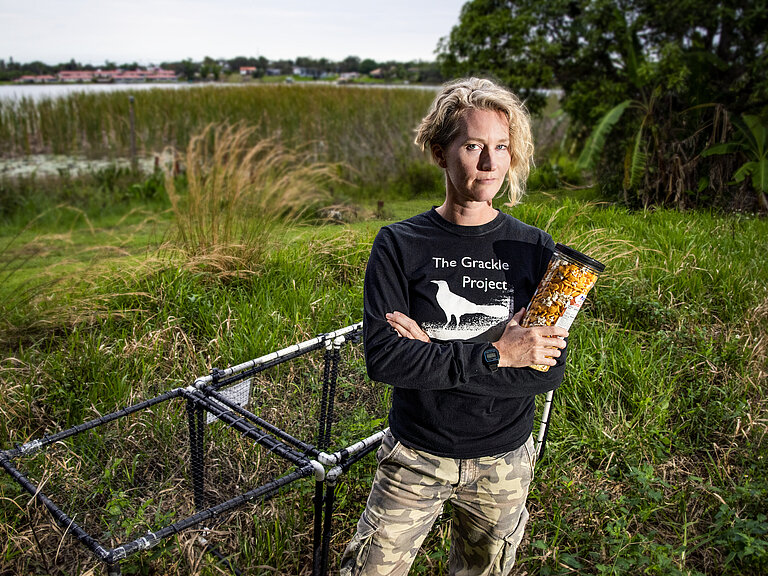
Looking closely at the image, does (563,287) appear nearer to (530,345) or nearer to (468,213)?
(530,345)

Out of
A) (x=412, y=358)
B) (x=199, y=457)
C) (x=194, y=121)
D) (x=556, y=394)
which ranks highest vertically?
(x=412, y=358)

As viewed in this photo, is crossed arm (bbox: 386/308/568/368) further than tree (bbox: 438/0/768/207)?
No

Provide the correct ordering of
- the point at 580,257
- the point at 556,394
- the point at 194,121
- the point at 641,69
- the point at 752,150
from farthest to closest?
the point at 194,121 < the point at 641,69 < the point at 752,150 < the point at 556,394 < the point at 580,257

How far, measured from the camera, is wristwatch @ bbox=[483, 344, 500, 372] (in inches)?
55.5

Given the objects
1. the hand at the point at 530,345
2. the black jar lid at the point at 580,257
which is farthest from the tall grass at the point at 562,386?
the black jar lid at the point at 580,257

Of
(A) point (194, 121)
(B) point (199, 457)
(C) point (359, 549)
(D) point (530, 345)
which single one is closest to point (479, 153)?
(D) point (530, 345)

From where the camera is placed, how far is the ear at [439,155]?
61.1 inches

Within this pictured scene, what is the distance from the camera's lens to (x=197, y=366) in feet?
10.0

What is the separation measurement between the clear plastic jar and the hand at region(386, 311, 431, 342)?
26 cm

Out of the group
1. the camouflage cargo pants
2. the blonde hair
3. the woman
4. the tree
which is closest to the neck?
the woman

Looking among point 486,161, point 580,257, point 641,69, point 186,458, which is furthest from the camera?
point 641,69

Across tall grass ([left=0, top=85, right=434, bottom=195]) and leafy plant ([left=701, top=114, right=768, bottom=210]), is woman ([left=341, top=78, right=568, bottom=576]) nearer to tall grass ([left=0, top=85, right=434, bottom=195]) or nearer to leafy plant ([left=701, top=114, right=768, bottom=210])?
leafy plant ([left=701, top=114, right=768, bottom=210])

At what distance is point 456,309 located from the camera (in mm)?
1506

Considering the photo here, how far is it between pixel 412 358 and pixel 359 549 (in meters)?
0.51
